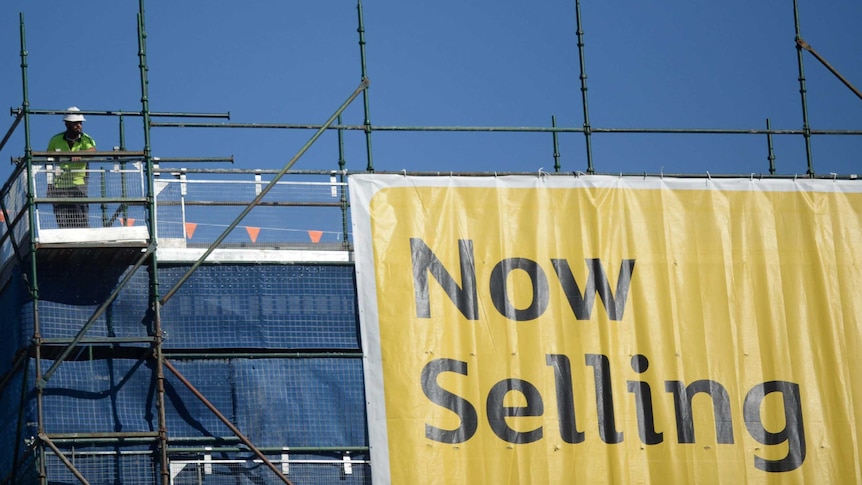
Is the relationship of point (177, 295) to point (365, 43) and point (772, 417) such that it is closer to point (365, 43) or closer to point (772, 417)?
point (365, 43)

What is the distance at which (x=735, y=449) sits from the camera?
21156 millimetres

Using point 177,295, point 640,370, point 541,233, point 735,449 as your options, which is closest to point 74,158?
point 177,295

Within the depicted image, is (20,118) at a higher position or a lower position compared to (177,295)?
higher

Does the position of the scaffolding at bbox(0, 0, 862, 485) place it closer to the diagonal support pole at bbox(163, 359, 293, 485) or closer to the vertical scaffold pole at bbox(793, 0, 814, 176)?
the diagonal support pole at bbox(163, 359, 293, 485)

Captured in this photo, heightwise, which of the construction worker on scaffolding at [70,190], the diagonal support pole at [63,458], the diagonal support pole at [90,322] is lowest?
the diagonal support pole at [63,458]

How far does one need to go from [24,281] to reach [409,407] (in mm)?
5042

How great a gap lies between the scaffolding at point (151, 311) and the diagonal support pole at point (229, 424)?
3 cm

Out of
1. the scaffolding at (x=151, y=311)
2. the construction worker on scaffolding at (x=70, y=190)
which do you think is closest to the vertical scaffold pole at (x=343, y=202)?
the scaffolding at (x=151, y=311)

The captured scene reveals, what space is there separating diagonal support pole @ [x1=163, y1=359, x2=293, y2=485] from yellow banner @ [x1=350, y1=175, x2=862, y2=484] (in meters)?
1.28

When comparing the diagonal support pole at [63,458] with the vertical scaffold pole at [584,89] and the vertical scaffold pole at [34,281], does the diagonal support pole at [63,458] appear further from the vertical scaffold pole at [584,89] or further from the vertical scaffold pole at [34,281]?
the vertical scaffold pole at [584,89]

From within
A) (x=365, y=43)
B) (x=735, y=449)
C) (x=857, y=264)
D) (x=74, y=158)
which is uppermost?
(x=365, y=43)

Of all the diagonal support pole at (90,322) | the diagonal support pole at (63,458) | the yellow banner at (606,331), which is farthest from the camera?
the yellow banner at (606,331)

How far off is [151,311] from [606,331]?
5.92 m

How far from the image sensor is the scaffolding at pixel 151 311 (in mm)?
19641
